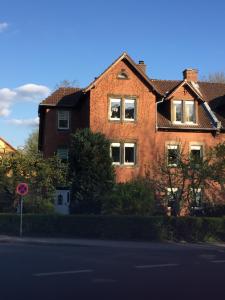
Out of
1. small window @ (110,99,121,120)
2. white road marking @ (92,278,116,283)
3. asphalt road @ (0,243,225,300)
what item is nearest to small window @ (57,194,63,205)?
small window @ (110,99,121,120)

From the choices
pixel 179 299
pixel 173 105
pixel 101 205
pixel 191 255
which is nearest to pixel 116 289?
pixel 179 299

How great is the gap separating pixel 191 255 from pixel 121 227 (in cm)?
659

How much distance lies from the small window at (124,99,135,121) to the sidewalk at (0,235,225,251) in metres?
14.8

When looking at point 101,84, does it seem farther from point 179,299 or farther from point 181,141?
point 179,299

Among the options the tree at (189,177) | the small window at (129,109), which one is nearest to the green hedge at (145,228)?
the tree at (189,177)

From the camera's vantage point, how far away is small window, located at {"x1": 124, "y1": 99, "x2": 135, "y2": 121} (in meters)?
36.7

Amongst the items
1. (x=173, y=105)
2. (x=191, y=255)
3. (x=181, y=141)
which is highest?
(x=173, y=105)

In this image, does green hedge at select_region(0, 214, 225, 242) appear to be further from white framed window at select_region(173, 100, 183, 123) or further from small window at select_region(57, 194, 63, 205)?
white framed window at select_region(173, 100, 183, 123)

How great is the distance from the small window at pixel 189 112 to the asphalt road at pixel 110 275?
67.0ft

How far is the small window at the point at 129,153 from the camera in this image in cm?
3672

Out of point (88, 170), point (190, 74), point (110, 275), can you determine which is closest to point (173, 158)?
point (88, 170)

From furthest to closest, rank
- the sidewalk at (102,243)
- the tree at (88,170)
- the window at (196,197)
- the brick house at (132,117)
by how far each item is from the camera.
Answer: the brick house at (132,117) → the tree at (88,170) → the window at (196,197) → the sidewalk at (102,243)

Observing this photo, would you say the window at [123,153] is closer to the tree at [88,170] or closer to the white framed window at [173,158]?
the tree at [88,170]

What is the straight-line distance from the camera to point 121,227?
24.3m
